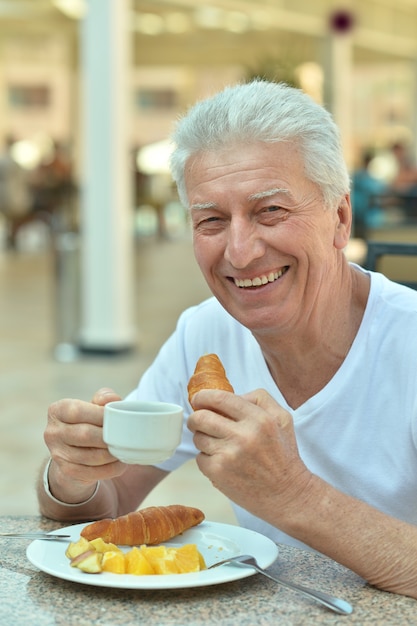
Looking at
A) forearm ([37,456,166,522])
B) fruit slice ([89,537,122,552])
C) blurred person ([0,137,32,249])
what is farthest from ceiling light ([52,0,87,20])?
fruit slice ([89,537,122,552])

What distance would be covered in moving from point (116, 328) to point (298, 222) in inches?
223

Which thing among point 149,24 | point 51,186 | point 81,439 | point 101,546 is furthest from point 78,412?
point 51,186

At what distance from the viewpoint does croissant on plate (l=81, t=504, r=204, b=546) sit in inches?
53.0

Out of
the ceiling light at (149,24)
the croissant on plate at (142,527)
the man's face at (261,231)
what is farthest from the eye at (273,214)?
the ceiling light at (149,24)

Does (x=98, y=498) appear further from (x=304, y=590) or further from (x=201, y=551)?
(x=304, y=590)

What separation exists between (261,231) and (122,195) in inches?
219

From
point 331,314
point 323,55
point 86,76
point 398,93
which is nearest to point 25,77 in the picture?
point 398,93

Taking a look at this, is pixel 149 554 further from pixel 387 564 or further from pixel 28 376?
pixel 28 376

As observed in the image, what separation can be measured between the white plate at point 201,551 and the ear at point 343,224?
1.52 feet

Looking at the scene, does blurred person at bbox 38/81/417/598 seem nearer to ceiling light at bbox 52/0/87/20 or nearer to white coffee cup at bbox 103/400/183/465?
white coffee cup at bbox 103/400/183/465

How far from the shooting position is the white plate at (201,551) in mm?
1175

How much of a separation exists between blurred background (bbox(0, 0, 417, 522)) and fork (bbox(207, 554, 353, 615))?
22.9 inches

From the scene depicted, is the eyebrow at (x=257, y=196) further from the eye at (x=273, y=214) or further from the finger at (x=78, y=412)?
the finger at (x=78, y=412)

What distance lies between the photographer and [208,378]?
1318 millimetres
